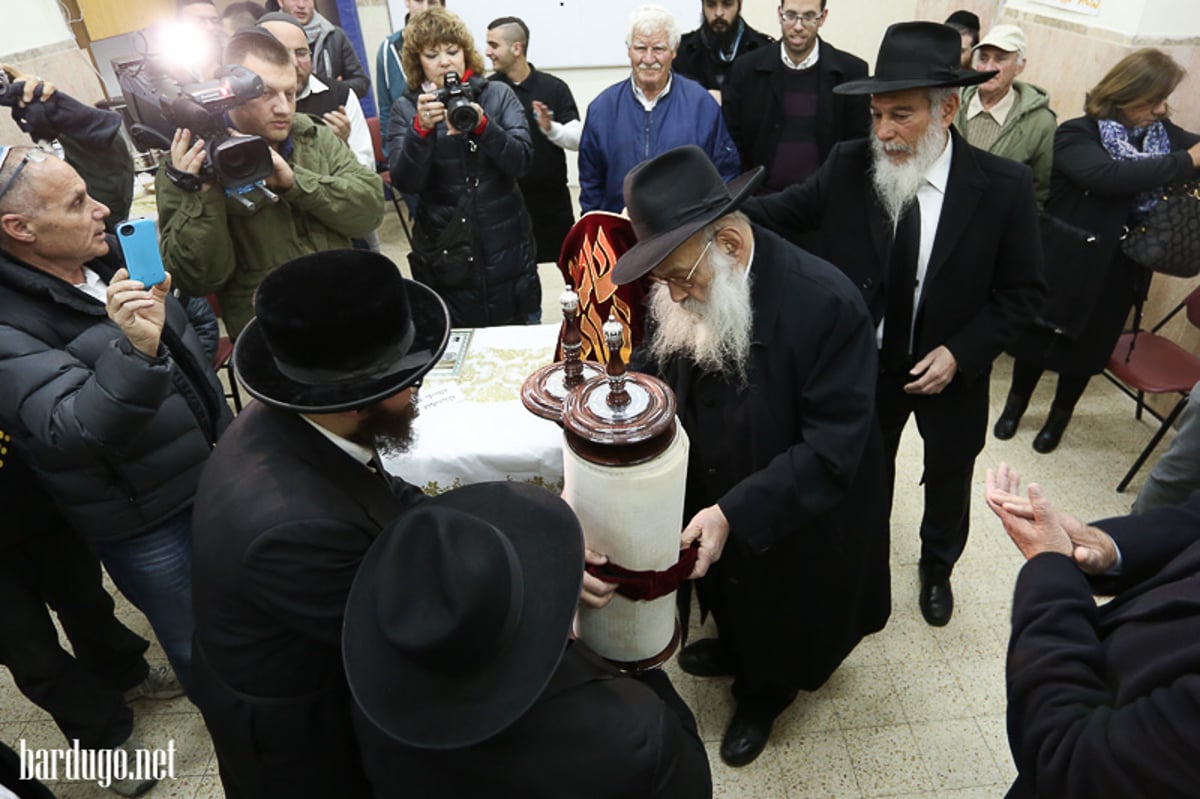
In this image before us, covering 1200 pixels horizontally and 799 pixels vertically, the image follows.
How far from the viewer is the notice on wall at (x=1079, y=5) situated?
163 inches

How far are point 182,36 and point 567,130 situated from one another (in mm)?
2784

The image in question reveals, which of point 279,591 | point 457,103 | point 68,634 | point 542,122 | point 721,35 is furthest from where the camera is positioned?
point 721,35

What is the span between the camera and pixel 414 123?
3.23m

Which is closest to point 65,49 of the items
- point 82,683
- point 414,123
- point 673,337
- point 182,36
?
point 182,36

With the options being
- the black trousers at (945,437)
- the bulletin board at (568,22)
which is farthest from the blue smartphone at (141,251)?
the bulletin board at (568,22)

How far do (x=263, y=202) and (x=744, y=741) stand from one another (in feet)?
8.22

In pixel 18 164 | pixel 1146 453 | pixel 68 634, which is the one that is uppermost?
pixel 18 164

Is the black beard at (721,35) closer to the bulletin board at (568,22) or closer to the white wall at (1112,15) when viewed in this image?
the white wall at (1112,15)

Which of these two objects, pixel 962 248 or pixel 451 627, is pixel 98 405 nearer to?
pixel 451 627

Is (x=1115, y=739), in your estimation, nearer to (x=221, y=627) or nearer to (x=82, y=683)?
(x=221, y=627)

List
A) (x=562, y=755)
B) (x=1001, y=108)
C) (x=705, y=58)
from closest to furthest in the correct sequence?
(x=562, y=755)
(x=1001, y=108)
(x=705, y=58)

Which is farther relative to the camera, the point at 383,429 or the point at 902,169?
the point at 902,169

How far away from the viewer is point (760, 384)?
1844 millimetres

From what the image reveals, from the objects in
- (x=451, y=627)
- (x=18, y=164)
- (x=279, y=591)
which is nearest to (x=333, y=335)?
(x=279, y=591)
